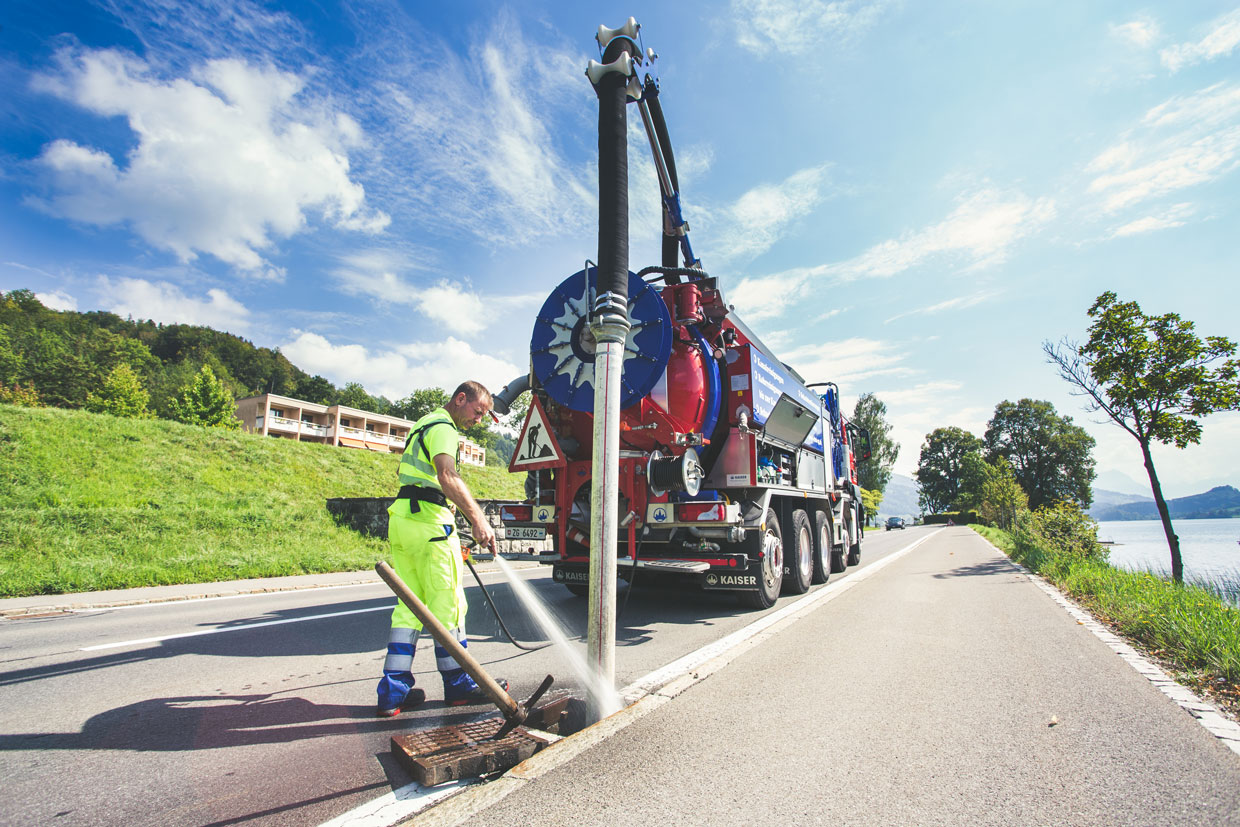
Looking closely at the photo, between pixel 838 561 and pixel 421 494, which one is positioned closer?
pixel 421 494

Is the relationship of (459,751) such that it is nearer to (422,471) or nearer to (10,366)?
(422,471)

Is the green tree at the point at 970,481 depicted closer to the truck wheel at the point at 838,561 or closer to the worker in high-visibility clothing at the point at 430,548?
the truck wheel at the point at 838,561

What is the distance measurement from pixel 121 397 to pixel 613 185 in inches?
2205

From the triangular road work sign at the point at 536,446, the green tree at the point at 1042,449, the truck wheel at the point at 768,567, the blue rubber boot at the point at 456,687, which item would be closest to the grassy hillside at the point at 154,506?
the triangular road work sign at the point at 536,446

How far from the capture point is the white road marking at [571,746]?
2080 millimetres

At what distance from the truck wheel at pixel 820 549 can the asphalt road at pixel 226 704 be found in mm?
2632

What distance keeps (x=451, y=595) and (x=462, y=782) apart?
1.23 meters

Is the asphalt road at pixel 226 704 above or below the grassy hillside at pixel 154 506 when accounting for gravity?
below

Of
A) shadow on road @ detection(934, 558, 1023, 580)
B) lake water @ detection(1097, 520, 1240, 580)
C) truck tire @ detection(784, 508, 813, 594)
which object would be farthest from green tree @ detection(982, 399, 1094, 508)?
truck tire @ detection(784, 508, 813, 594)

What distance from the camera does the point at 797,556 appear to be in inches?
295

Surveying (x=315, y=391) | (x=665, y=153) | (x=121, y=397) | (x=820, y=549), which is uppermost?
(x=315, y=391)

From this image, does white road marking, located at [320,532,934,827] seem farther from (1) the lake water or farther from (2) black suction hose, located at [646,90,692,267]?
(1) the lake water

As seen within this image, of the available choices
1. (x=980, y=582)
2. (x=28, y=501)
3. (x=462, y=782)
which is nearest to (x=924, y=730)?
(x=462, y=782)

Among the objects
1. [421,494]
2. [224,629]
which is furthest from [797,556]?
[224,629]
